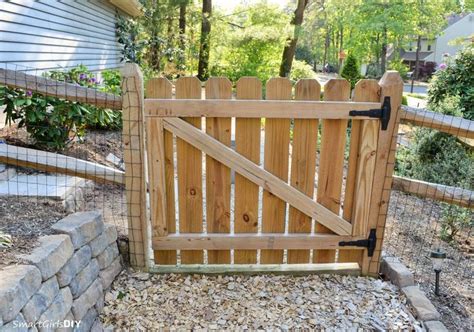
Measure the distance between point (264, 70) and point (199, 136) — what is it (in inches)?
565

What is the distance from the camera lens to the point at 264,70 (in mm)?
15992

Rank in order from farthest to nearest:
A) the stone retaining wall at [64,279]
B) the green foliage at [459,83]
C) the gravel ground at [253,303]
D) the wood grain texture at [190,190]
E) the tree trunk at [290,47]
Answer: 1. the tree trunk at [290,47]
2. the green foliage at [459,83]
3. the wood grain texture at [190,190]
4. the gravel ground at [253,303]
5. the stone retaining wall at [64,279]

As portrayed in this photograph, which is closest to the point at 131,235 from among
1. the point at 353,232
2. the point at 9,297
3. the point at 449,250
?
the point at 9,297

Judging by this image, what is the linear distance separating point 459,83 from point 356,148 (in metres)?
4.94

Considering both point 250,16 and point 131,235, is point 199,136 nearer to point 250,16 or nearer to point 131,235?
point 131,235

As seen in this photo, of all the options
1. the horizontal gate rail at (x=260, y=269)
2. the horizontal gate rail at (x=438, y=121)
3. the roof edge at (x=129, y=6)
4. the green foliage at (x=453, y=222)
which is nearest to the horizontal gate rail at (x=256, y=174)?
the horizontal gate rail at (x=260, y=269)

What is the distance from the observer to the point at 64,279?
1.78 meters

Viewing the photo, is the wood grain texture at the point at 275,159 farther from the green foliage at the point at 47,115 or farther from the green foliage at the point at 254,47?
the green foliage at the point at 254,47

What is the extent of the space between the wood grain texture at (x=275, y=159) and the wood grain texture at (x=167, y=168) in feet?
1.96

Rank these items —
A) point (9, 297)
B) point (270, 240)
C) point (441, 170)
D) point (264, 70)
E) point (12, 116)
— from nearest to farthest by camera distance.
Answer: point (9, 297), point (270, 240), point (12, 116), point (441, 170), point (264, 70)

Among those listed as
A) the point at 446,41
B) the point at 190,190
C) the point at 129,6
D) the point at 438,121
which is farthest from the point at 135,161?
the point at 446,41

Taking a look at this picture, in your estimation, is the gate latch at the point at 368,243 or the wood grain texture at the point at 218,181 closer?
the wood grain texture at the point at 218,181

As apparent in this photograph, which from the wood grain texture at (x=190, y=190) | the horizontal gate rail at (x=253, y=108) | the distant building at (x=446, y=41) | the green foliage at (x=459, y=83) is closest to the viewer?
the horizontal gate rail at (x=253, y=108)

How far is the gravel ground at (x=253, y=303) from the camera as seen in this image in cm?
207
